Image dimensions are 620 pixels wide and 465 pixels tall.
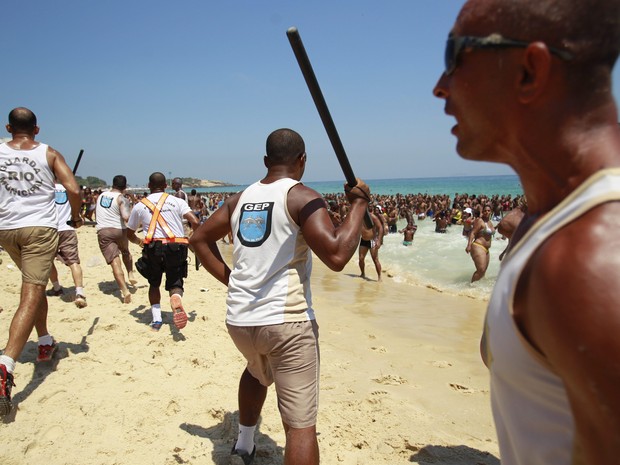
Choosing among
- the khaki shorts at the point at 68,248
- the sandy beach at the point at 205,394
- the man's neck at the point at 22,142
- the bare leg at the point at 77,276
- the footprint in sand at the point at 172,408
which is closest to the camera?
the sandy beach at the point at 205,394

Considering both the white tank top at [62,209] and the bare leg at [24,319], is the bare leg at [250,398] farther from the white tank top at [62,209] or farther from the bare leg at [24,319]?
the white tank top at [62,209]

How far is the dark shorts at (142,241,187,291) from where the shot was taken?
5527 mm

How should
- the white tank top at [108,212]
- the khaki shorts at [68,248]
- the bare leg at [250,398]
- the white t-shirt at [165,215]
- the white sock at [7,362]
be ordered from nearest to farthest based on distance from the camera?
the bare leg at [250,398], the white sock at [7,362], the white t-shirt at [165,215], the khaki shorts at [68,248], the white tank top at [108,212]

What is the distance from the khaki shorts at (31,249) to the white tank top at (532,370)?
148 inches

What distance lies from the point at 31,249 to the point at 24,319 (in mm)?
581

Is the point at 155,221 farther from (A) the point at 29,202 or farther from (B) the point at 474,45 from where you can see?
(B) the point at 474,45

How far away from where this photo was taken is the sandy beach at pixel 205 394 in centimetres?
307

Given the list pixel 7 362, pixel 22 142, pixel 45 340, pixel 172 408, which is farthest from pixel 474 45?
pixel 45 340

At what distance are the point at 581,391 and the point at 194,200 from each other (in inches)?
653

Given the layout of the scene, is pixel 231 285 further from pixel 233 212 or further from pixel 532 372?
pixel 532 372

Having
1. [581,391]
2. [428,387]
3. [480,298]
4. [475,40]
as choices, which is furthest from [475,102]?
[480,298]

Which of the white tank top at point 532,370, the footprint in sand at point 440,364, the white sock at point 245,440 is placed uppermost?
the white tank top at point 532,370

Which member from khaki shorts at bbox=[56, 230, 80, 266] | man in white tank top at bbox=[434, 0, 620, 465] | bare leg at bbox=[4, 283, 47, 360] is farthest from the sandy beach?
man in white tank top at bbox=[434, 0, 620, 465]

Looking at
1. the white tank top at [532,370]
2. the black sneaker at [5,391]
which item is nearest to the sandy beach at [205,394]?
the black sneaker at [5,391]
